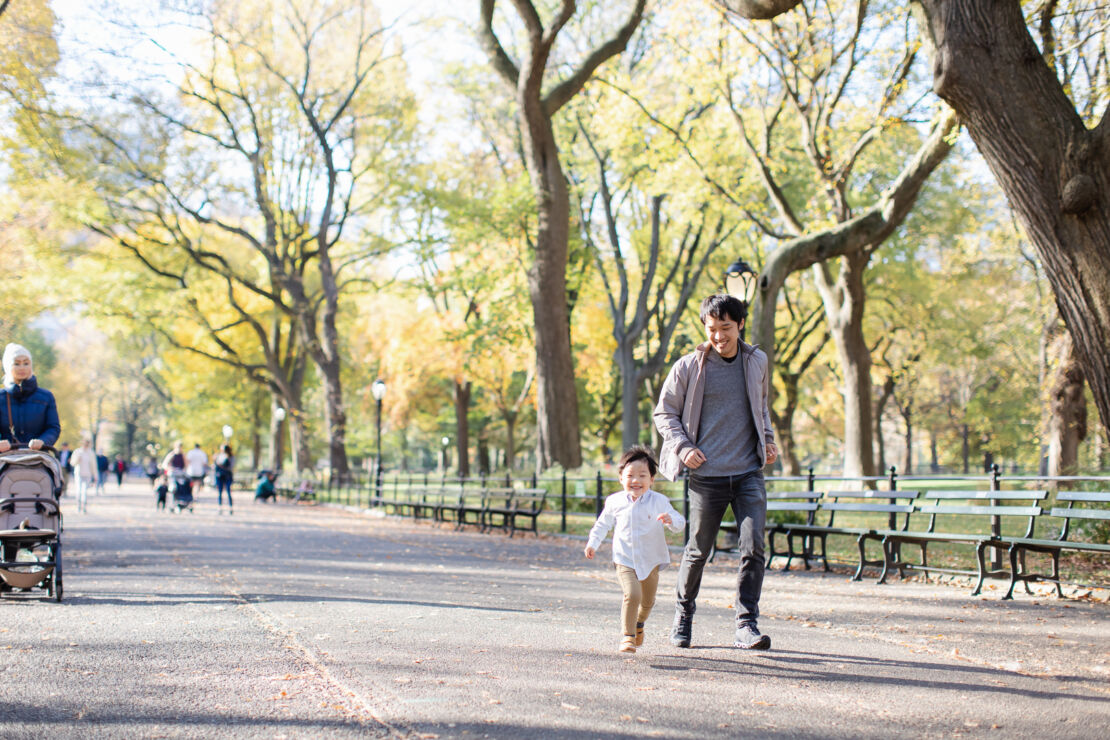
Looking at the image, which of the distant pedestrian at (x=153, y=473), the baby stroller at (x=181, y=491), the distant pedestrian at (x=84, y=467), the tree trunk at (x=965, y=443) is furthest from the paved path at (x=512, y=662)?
the tree trunk at (x=965, y=443)

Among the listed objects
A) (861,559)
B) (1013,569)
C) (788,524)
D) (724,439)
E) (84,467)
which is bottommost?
(861,559)

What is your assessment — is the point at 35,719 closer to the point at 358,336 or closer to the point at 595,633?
the point at 595,633

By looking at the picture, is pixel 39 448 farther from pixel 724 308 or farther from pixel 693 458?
pixel 724 308

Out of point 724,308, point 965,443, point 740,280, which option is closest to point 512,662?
point 724,308

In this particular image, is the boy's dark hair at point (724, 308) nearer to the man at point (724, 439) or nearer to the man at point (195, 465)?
the man at point (724, 439)

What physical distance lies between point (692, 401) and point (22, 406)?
5832mm

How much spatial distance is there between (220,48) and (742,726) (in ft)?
102

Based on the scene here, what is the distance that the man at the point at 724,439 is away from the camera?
5934 millimetres

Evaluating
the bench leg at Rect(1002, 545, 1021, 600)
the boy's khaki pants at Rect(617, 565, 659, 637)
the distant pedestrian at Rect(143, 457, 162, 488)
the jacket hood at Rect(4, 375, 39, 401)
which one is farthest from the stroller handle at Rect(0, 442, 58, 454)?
the distant pedestrian at Rect(143, 457, 162, 488)

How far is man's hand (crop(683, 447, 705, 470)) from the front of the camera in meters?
5.69

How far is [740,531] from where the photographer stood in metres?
5.98

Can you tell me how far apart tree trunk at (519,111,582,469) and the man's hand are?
→ 14.6 m

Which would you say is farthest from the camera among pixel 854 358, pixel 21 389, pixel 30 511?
pixel 854 358

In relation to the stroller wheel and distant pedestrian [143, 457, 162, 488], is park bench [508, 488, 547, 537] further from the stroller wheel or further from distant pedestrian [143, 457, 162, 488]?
distant pedestrian [143, 457, 162, 488]
